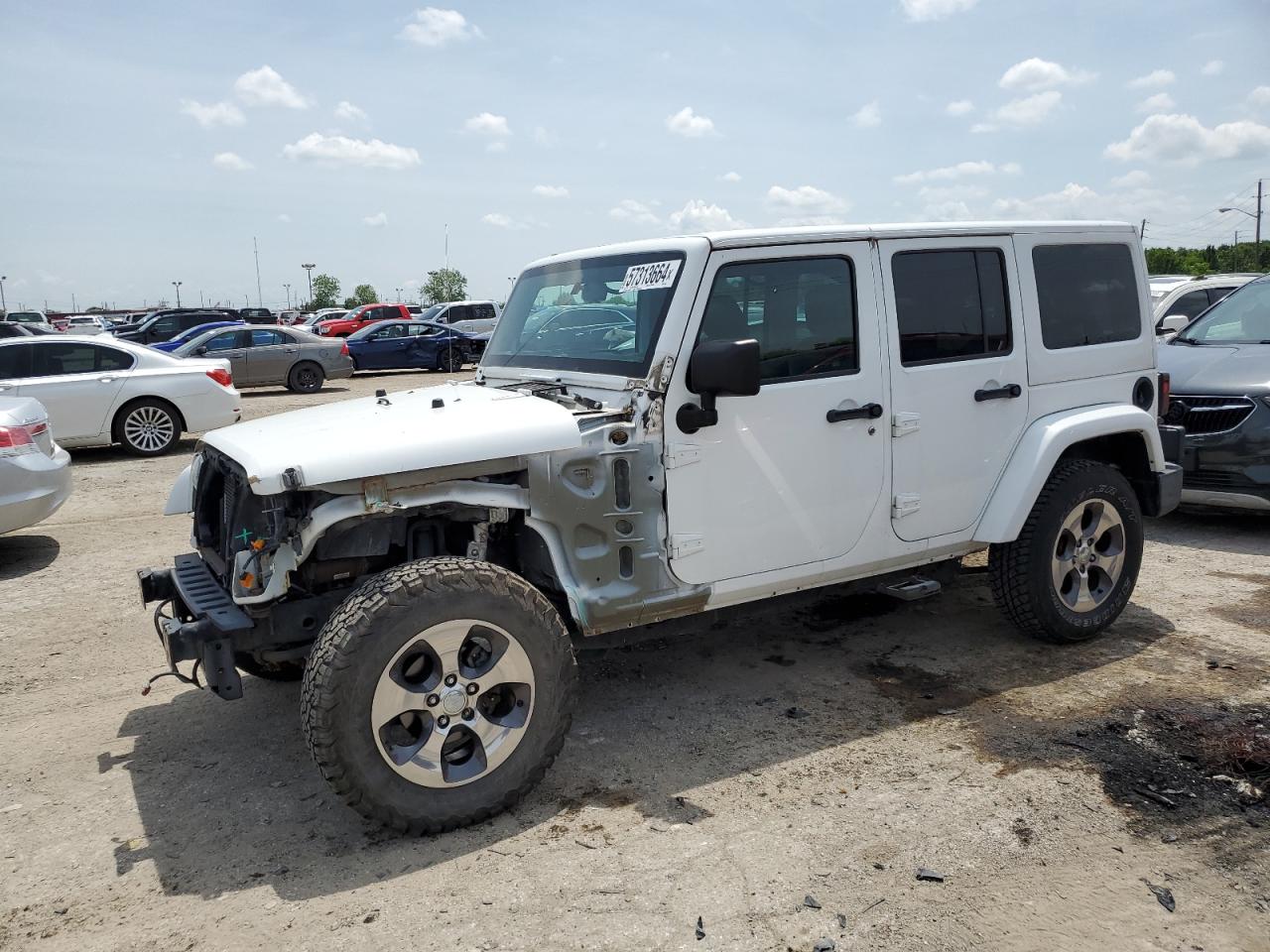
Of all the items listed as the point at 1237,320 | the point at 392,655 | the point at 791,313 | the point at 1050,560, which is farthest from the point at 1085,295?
the point at 1237,320

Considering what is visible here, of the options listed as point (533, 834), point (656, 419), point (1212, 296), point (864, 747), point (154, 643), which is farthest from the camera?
point (1212, 296)

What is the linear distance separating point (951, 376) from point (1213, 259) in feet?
240

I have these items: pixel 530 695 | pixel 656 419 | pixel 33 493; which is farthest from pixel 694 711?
pixel 33 493

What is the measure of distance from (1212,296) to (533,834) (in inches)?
454

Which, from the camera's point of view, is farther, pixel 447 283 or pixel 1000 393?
pixel 447 283

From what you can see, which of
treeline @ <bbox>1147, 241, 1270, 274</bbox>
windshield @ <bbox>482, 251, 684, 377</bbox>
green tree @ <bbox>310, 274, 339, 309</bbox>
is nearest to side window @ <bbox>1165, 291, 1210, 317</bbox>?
windshield @ <bbox>482, 251, 684, 377</bbox>

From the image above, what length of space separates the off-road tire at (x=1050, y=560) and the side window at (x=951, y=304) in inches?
30.6

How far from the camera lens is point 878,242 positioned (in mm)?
4395

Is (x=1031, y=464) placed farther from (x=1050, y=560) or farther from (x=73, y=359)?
(x=73, y=359)

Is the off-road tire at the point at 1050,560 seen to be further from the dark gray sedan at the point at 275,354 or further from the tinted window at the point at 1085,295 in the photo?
the dark gray sedan at the point at 275,354

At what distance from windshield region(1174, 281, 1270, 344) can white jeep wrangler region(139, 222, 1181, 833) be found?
3642mm

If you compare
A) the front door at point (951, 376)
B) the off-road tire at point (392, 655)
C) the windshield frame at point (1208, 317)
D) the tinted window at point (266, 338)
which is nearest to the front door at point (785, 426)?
the front door at point (951, 376)

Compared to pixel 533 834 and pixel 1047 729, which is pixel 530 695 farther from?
pixel 1047 729

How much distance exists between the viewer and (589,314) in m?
4.45
